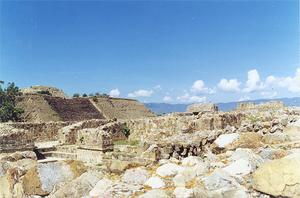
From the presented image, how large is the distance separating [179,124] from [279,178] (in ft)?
42.0

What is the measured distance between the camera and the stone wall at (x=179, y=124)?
1366 cm

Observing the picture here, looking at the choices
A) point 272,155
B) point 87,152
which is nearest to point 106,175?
point 272,155

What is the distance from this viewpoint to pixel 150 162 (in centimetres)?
511

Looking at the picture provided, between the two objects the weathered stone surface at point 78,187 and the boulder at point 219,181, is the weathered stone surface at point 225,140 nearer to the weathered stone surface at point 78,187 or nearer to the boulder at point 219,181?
the boulder at point 219,181

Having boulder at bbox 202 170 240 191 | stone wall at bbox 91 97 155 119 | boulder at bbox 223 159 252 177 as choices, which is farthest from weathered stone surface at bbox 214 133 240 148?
stone wall at bbox 91 97 155 119

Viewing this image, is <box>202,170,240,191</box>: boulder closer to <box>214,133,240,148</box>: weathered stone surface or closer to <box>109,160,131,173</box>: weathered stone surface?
<box>109,160,131,173</box>: weathered stone surface

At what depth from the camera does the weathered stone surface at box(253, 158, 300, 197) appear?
3697 mm

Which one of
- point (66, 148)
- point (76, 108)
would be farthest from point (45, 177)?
point (76, 108)

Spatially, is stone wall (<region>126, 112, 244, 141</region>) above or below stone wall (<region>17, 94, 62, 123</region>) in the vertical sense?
below

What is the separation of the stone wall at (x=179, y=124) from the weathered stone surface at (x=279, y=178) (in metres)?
6.50

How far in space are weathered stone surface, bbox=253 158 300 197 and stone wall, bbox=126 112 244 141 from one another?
6504mm

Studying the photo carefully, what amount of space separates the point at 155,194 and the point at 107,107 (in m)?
45.3

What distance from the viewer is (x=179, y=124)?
16.6m

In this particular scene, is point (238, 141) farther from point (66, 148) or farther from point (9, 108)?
point (9, 108)
